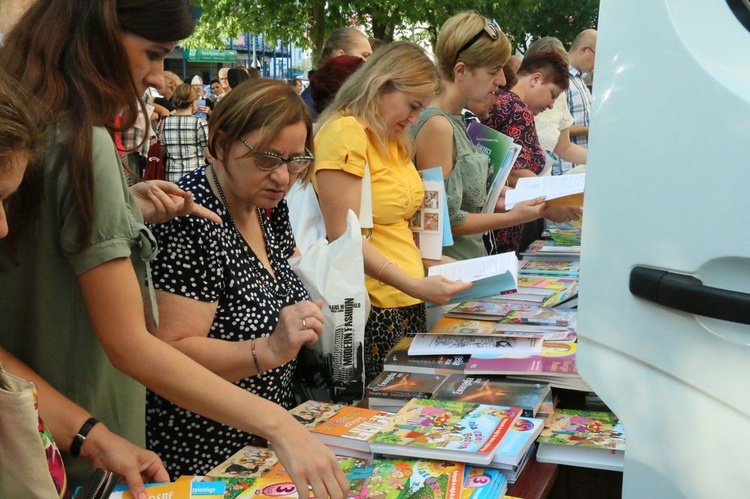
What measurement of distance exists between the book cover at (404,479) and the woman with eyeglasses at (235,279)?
304 millimetres

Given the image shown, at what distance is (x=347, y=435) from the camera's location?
5.82 feet

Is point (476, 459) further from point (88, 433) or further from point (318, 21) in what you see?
point (318, 21)

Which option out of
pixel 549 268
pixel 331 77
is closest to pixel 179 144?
pixel 331 77

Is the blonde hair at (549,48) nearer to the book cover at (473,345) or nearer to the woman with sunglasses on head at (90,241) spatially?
the book cover at (473,345)

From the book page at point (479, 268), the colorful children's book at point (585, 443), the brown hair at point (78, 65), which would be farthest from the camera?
the book page at point (479, 268)

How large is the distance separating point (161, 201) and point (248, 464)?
0.60 metres

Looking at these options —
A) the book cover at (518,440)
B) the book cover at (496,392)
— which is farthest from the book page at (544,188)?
the book cover at (518,440)

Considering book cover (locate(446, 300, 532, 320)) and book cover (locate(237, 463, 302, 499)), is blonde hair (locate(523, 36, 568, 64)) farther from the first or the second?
book cover (locate(237, 463, 302, 499))

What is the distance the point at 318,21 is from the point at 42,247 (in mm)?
12000

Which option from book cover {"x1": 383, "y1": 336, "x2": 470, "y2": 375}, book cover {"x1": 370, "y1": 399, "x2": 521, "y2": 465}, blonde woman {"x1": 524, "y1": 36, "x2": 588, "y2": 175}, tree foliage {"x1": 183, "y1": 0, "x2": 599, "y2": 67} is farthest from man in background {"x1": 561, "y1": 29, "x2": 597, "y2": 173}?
tree foliage {"x1": 183, "y1": 0, "x2": 599, "y2": 67}

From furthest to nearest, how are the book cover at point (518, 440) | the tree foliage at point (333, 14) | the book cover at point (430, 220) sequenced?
the tree foliage at point (333, 14) → the book cover at point (430, 220) → the book cover at point (518, 440)

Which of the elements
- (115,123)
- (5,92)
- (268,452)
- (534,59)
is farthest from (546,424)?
(534,59)

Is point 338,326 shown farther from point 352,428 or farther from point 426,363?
point 352,428

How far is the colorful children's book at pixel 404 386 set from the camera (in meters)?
2.08
